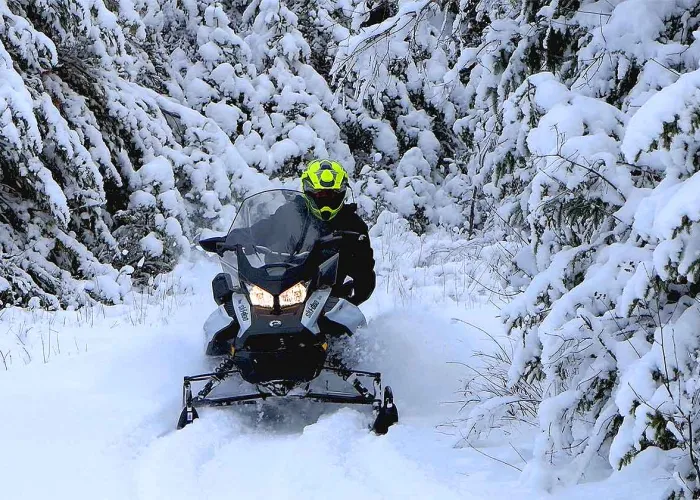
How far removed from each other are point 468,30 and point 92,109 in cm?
634

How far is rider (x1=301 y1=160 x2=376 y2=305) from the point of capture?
707cm

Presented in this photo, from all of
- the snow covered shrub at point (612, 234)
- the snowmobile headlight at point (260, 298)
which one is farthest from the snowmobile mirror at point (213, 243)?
the snow covered shrub at point (612, 234)

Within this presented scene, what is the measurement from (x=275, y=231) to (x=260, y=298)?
2.82 ft

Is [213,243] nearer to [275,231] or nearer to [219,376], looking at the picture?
[275,231]

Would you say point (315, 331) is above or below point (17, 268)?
above

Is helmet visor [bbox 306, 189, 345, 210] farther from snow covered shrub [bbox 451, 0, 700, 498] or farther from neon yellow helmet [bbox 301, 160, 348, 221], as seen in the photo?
snow covered shrub [bbox 451, 0, 700, 498]

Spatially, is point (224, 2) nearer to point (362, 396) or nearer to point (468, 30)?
point (468, 30)

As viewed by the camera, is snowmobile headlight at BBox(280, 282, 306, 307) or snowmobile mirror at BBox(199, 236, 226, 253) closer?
snowmobile headlight at BBox(280, 282, 306, 307)

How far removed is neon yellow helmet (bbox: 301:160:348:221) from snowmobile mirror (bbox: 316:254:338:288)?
2.55 ft

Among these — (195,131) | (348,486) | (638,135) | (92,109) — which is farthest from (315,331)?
(195,131)

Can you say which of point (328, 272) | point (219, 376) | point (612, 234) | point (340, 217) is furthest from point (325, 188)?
point (612, 234)

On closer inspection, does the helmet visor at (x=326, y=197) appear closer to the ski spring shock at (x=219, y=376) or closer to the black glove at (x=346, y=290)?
the black glove at (x=346, y=290)

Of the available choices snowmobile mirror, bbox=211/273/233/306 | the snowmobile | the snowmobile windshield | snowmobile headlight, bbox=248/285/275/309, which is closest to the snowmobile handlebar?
the snowmobile

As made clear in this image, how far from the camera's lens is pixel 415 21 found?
5711mm
